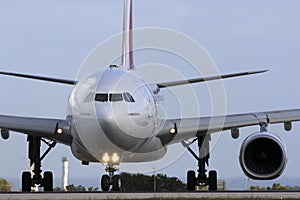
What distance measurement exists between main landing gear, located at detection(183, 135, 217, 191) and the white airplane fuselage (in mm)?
4268

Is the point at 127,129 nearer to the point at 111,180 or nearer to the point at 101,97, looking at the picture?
the point at 101,97

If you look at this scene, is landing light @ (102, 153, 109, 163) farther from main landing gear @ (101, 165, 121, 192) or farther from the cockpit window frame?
the cockpit window frame

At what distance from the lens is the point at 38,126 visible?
3059cm

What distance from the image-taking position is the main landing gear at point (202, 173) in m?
33.1

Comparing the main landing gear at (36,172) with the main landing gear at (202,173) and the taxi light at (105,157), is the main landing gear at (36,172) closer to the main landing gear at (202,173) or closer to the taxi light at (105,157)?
the taxi light at (105,157)

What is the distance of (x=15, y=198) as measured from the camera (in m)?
20.8

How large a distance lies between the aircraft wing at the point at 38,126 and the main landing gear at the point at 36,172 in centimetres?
124

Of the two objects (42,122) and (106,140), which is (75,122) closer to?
(106,140)

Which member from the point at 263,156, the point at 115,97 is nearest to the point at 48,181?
the point at 115,97

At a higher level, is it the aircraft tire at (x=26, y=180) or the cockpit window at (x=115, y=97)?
the cockpit window at (x=115, y=97)

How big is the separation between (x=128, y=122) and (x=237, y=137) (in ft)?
23.9

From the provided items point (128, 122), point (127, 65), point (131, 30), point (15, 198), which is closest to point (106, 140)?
point (128, 122)

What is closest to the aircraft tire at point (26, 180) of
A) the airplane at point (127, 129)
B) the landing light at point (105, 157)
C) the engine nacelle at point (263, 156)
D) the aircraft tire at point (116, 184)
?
the airplane at point (127, 129)

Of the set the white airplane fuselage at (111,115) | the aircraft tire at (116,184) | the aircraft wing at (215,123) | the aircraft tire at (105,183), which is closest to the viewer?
the white airplane fuselage at (111,115)
